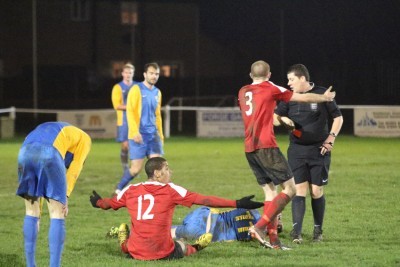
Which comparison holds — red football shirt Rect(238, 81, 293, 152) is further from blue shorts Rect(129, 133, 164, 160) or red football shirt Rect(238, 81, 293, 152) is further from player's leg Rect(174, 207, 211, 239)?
blue shorts Rect(129, 133, 164, 160)

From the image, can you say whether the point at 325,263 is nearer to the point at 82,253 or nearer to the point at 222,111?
the point at 82,253

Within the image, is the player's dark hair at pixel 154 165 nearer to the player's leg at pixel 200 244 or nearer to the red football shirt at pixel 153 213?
the red football shirt at pixel 153 213

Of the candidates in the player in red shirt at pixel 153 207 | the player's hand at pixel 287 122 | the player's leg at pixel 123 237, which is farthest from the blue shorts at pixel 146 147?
the player in red shirt at pixel 153 207

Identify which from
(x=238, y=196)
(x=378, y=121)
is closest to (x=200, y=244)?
(x=238, y=196)

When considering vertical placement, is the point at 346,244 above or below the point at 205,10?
below

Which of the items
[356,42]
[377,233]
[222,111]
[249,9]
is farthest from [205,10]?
[377,233]

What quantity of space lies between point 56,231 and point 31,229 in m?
0.35

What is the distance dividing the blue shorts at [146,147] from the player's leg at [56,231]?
19.0ft

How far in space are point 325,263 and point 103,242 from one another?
2.66 m

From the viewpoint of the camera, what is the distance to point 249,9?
5419cm

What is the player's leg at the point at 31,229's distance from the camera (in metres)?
7.44

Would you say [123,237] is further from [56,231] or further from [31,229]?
[56,231]

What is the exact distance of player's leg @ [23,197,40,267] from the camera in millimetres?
7438

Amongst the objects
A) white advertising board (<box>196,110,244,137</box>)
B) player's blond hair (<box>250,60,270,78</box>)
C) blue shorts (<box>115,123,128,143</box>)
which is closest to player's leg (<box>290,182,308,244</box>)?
player's blond hair (<box>250,60,270,78</box>)
